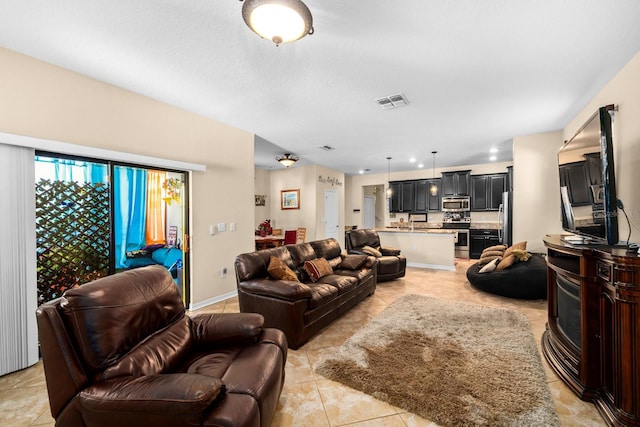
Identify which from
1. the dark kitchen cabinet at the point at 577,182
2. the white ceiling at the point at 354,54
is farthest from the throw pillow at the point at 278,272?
the dark kitchen cabinet at the point at 577,182

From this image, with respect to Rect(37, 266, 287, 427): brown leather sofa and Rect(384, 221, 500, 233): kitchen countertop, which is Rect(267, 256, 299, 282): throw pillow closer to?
Rect(37, 266, 287, 427): brown leather sofa

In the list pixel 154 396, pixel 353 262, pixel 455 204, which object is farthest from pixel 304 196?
pixel 154 396

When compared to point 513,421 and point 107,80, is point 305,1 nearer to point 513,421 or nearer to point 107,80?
point 107,80

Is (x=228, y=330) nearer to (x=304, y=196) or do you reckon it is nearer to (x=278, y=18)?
(x=278, y=18)

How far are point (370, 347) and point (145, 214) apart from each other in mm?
3294

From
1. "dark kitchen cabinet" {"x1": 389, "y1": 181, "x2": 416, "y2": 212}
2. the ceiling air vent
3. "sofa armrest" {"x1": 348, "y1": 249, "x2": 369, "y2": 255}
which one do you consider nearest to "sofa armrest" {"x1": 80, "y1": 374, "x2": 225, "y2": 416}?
→ the ceiling air vent

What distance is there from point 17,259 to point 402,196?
8228 millimetres

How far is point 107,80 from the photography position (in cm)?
282

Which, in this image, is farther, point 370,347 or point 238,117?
point 238,117

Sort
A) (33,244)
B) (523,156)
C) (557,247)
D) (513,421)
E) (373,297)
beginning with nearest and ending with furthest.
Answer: (513,421) < (557,247) < (33,244) < (373,297) < (523,156)

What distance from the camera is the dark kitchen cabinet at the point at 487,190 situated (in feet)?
23.1

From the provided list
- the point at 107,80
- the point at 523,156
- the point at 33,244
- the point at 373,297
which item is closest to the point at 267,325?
the point at 373,297

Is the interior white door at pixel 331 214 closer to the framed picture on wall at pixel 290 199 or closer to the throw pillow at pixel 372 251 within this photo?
the framed picture on wall at pixel 290 199

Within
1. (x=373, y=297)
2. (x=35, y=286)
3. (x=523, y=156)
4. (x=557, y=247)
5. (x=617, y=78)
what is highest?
(x=617, y=78)
